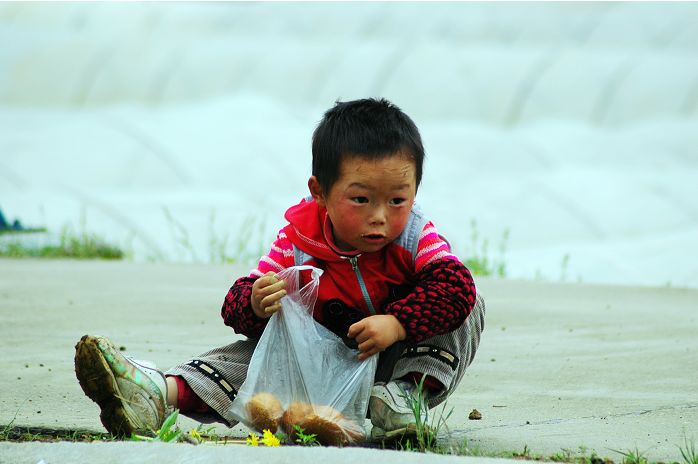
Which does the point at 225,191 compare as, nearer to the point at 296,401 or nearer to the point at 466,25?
the point at 466,25

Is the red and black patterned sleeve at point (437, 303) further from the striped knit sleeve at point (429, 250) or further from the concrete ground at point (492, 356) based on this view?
the concrete ground at point (492, 356)

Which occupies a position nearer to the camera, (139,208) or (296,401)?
(296,401)

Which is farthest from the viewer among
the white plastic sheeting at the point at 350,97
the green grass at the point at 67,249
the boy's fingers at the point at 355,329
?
the white plastic sheeting at the point at 350,97

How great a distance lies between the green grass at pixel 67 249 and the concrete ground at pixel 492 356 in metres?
0.83

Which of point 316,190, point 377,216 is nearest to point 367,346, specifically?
point 377,216

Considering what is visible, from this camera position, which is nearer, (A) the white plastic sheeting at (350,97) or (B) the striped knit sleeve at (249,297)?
(B) the striped knit sleeve at (249,297)

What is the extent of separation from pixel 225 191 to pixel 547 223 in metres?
3.63

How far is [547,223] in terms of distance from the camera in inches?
483

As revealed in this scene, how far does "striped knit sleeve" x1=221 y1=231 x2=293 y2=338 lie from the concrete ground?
0.33 meters

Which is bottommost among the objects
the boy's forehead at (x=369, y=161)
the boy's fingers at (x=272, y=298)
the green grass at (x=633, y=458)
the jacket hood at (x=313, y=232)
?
the green grass at (x=633, y=458)

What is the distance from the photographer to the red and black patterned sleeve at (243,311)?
282 centimetres

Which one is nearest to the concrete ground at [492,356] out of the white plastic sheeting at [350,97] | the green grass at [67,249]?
the green grass at [67,249]

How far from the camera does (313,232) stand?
2869 mm

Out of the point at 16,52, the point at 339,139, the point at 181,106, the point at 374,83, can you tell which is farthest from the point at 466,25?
the point at 339,139
